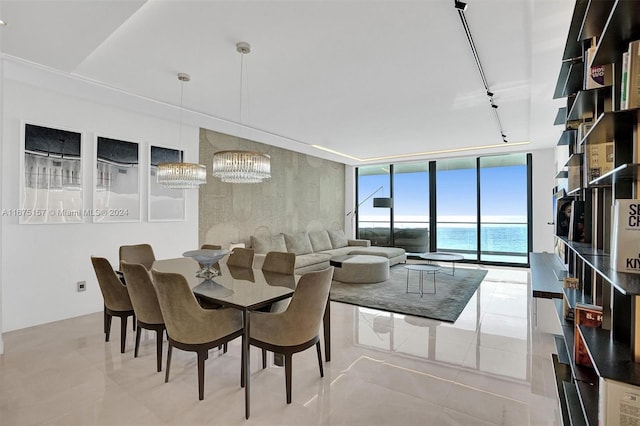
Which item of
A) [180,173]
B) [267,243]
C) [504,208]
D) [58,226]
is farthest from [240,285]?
[504,208]

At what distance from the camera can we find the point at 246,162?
3.13m

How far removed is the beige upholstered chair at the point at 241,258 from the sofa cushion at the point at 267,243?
6.75ft

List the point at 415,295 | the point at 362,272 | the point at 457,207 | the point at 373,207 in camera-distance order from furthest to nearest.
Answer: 1. the point at 373,207
2. the point at 457,207
3. the point at 362,272
4. the point at 415,295

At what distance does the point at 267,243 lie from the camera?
6035 millimetres

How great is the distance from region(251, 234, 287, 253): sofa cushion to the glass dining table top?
2332mm

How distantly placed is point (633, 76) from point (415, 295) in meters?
4.29

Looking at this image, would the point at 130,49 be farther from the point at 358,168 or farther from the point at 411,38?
the point at 358,168

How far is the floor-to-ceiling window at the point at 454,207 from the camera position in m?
7.61

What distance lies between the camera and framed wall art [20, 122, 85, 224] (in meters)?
3.63

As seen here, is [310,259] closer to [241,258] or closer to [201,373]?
[241,258]

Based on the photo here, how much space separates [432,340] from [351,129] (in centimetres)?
365

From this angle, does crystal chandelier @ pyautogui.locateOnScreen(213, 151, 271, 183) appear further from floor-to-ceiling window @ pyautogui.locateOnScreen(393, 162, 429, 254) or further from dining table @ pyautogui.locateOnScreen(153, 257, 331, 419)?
floor-to-ceiling window @ pyautogui.locateOnScreen(393, 162, 429, 254)

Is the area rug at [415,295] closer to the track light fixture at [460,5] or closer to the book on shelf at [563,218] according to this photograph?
the book on shelf at [563,218]

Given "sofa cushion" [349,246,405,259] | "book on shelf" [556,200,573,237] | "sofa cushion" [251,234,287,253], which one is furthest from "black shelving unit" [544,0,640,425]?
"sofa cushion" [349,246,405,259]
